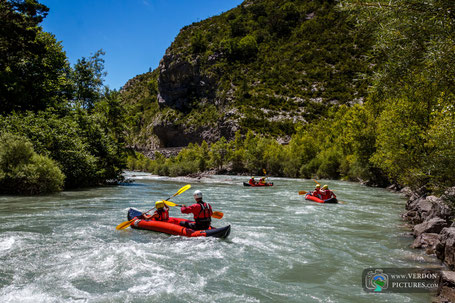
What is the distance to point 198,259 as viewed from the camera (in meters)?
7.14

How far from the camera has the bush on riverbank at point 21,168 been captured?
16016mm

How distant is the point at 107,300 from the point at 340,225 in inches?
344

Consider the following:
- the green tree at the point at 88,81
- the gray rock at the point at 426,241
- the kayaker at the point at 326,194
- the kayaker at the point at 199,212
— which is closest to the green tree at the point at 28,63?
the green tree at the point at 88,81

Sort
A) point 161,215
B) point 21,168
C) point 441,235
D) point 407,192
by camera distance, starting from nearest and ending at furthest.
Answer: point 441,235
point 161,215
point 21,168
point 407,192

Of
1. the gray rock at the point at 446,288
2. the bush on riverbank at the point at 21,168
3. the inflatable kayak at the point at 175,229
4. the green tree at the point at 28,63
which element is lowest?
the inflatable kayak at the point at 175,229

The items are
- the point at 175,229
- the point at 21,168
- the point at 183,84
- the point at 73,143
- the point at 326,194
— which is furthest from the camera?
the point at 183,84

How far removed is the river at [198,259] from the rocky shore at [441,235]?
0.37 meters

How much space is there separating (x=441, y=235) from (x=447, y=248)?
91 cm

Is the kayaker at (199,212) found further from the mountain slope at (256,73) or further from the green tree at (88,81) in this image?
the mountain slope at (256,73)

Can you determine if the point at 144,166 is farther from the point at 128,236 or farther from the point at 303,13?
the point at 303,13

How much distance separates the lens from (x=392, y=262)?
682 cm

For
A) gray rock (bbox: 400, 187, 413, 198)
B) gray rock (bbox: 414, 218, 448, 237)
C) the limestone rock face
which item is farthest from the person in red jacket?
the limestone rock face

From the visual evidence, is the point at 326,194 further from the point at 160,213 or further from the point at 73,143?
the point at 73,143

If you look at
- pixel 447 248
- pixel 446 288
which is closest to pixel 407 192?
pixel 447 248
